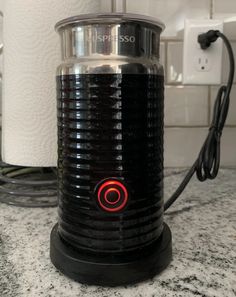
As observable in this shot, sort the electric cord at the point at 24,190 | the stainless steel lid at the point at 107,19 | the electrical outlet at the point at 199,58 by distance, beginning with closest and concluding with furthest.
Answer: the stainless steel lid at the point at 107,19, the electric cord at the point at 24,190, the electrical outlet at the point at 199,58

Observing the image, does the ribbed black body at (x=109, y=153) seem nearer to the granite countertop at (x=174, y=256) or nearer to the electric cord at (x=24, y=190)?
the granite countertop at (x=174, y=256)

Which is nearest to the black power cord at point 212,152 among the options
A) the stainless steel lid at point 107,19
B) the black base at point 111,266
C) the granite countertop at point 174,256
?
the granite countertop at point 174,256

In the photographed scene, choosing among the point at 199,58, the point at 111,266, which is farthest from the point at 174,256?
the point at 199,58

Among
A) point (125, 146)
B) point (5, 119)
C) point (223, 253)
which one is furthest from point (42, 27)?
point (223, 253)

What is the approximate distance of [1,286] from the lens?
369 mm

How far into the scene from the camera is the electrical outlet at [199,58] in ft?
2.43

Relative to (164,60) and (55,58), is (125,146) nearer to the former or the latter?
(55,58)

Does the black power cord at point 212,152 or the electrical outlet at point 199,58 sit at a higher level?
the electrical outlet at point 199,58

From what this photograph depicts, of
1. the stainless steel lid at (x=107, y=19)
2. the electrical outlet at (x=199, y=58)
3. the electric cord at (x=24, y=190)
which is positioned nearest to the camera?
the stainless steel lid at (x=107, y=19)

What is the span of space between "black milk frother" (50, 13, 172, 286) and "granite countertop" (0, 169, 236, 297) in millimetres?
18

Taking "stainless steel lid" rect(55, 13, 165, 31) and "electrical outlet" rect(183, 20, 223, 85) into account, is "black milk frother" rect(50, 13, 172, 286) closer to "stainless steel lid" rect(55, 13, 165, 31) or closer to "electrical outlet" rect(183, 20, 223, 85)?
"stainless steel lid" rect(55, 13, 165, 31)

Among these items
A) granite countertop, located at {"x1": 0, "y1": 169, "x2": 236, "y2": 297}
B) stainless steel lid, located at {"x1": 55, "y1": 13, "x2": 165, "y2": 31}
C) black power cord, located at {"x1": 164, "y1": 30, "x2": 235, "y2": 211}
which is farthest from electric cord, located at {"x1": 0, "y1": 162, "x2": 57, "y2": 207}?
stainless steel lid, located at {"x1": 55, "y1": 13, "x2": 165, "y2": 31}

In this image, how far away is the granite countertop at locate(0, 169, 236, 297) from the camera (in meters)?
0.37

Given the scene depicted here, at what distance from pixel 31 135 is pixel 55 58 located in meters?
0.13
